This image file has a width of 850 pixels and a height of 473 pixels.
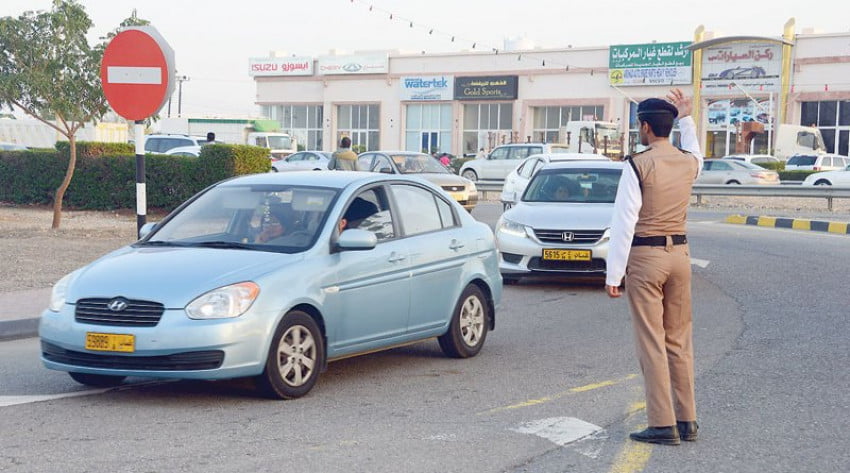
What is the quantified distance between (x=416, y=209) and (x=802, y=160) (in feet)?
135

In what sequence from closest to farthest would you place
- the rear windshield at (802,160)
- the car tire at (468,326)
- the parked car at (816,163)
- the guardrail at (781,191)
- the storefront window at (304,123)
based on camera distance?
the car tire at (468,326) < the guardrail at (781,191) < the parked car at (816,163) < the rear windshield at (802,160) < the storefront window at (304,123)

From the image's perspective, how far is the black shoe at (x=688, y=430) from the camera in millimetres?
6453

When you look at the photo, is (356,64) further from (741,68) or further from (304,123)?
(741,68)

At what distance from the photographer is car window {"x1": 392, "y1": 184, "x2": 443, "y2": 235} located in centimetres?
883

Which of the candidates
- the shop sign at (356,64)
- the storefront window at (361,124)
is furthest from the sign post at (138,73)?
the storefront window at (361,124)

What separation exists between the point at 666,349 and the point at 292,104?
71.5 metres

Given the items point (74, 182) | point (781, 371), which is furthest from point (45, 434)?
point (74, 182)

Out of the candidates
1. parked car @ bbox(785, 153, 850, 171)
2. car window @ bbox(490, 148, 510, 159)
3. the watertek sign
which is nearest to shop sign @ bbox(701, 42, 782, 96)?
parked car @ bbox(785, 153, 850, 171)

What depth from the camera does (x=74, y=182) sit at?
80.9ft


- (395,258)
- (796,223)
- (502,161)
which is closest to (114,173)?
(796,223)

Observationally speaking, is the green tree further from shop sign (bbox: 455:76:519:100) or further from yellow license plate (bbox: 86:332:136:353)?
shop sign (bbox: 455:76:519:100)

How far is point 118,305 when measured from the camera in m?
7.04

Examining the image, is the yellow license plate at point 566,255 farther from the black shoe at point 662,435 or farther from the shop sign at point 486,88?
the shop sign at point 486,88

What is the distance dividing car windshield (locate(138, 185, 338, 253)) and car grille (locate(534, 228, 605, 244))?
599 cm
